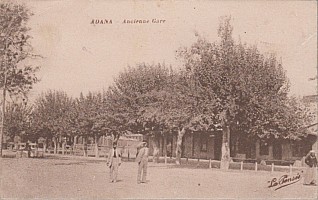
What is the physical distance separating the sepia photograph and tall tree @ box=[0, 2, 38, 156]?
10 millimetres

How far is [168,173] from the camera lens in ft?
16.6

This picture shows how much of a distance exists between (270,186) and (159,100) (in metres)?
1.51

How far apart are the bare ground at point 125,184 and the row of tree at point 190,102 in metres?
0.46

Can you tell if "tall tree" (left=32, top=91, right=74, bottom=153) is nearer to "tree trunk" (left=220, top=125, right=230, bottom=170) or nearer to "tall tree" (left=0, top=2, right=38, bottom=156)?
"tall tree" (left=0, top=2, right=38, bottom=156)

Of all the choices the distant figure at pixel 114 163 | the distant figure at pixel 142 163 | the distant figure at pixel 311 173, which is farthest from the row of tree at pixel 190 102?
the distant figure at pixel 311 173

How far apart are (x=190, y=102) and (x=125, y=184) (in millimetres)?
1513

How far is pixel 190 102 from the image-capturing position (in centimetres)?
583

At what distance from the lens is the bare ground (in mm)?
4578

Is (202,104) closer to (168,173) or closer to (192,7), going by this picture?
(168,173)

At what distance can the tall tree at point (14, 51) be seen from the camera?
4.83m
